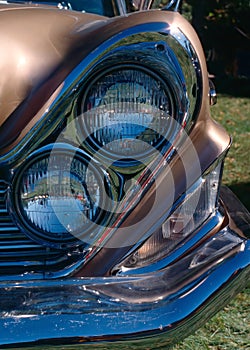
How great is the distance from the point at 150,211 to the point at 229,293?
32cm

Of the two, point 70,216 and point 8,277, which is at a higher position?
point 70,216

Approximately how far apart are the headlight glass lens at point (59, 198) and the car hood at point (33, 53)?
171mm

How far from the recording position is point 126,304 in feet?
5.20

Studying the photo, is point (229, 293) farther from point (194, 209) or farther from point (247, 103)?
point (247, 103)

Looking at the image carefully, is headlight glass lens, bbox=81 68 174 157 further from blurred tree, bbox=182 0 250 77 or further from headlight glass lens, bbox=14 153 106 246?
blurred tree, bbox=182 0 250 77

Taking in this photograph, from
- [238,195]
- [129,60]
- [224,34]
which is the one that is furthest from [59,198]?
[224,34]

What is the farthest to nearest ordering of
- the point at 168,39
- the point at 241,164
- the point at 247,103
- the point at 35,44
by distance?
the point at 247,103, the point at 241,164, the point at 35,44, the point at 168,39

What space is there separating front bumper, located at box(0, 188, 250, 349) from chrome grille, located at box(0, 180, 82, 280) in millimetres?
77

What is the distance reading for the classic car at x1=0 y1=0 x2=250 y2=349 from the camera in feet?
5.19

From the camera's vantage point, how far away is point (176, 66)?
164 centimetres

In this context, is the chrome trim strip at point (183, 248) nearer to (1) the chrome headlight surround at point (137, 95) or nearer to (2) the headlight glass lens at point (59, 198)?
(2) the headlight glass lens at point (59, 198)

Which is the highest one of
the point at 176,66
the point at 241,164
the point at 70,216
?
the point at 176,66

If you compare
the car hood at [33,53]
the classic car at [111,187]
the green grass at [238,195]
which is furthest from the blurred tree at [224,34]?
the classic car at [111,187]

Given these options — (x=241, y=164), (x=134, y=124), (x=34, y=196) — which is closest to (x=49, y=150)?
(x=34, y=196)
